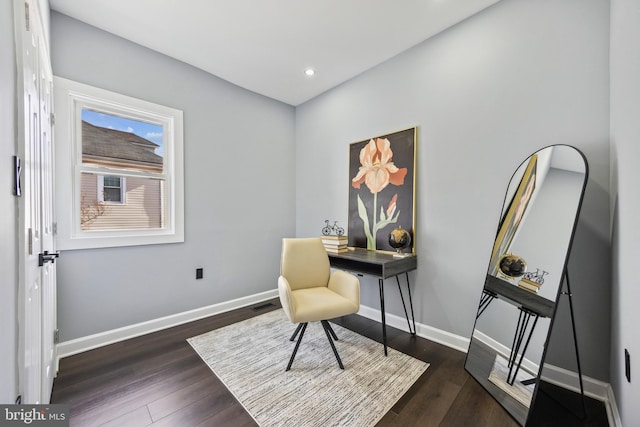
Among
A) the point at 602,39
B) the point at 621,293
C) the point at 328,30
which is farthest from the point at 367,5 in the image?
the point at 621,293

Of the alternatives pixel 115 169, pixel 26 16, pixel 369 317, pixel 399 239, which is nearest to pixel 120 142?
pixel 115 169

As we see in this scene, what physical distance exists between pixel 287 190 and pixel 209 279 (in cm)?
157

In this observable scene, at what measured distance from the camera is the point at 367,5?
1962 mm

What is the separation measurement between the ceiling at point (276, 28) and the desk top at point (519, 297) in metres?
2.14

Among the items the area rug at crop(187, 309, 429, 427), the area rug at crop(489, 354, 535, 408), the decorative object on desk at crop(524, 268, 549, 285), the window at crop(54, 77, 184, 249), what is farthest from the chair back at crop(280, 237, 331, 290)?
the decorative object on desk at crop(524, 268, 549, 285)

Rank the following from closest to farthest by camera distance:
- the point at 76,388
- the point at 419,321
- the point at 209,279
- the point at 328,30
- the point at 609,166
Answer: the point at 609,166 → the point at 76,388 → the point at 328,30 → the point at 419,321 → the point at 209,279

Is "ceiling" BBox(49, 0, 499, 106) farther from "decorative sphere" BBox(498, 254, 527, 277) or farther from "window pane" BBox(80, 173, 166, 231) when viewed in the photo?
"decorative sphere" BBox(498, 254, 527, 277)

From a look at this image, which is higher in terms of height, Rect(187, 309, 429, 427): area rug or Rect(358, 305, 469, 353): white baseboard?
Rect(358, 305, 469, 353): white baseboard

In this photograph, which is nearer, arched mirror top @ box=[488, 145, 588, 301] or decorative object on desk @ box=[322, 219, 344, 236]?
arched mirror top @ box=[488, 145, 588, 301]

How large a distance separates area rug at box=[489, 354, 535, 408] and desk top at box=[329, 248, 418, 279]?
89cm

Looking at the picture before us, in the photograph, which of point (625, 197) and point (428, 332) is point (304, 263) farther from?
point (625, 197)

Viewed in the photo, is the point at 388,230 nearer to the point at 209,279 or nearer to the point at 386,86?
the point at 386,86

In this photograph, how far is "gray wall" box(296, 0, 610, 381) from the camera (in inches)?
62.8

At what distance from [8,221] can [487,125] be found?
8.95 feet
